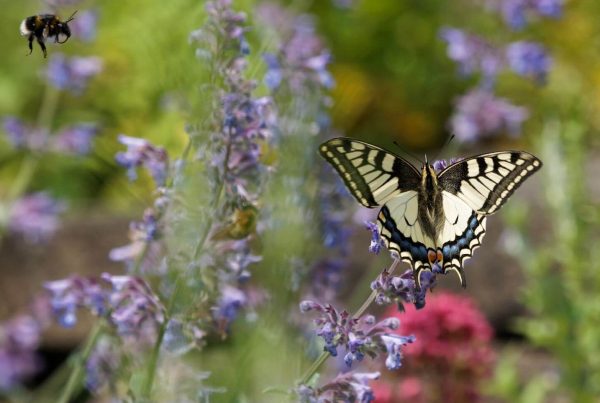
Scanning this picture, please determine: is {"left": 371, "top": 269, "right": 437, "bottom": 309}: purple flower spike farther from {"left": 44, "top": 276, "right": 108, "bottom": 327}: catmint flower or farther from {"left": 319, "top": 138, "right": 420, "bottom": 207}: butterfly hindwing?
{"left": 44, "top": 276, "right": 108, "bottom": 327}: catmint flower

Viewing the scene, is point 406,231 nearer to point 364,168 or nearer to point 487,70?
point 364,168

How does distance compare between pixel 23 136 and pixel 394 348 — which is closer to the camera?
pixel 394 348

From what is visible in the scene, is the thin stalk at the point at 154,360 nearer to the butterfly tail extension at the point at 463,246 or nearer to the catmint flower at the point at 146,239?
the catmint flower at the point at 146,239

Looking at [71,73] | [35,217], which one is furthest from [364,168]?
[35,217]

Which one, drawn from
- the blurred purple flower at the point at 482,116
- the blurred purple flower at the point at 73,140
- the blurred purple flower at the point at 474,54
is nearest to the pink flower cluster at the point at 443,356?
the blurred purple flower at the point at 482,116

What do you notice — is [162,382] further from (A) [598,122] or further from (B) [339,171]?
(A) [598,122]
